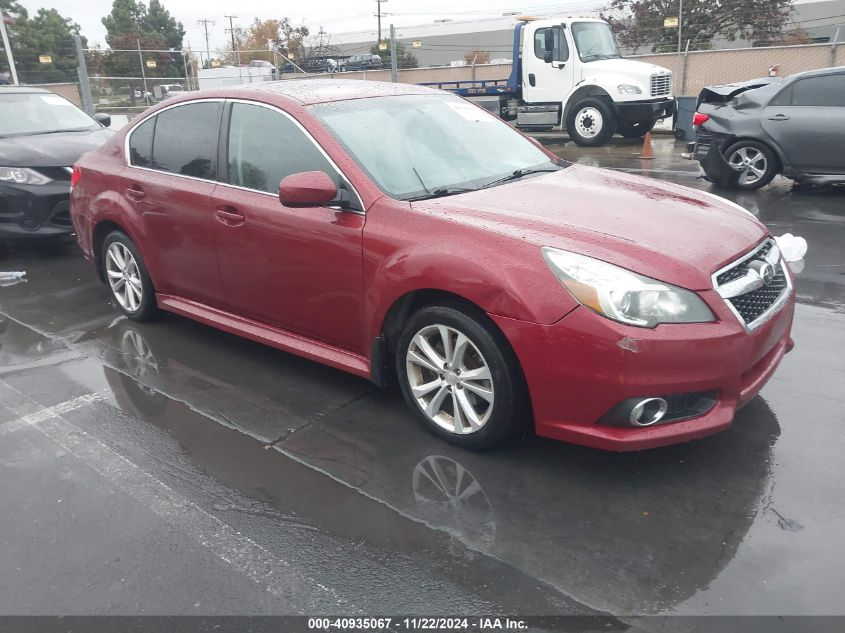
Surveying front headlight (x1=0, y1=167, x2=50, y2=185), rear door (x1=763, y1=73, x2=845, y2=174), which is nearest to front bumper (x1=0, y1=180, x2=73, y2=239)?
front headlight (x1=0, y1=167, x2=50, y2=185)

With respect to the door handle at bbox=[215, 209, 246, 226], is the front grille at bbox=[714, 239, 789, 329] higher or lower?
lower

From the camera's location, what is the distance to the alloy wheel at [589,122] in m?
15.9

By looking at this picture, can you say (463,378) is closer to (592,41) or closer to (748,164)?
(748,164)

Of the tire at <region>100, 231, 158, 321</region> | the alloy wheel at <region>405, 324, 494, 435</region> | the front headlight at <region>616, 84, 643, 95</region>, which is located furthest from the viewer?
the front headlight at <region>616, 84, 643, 95</region>

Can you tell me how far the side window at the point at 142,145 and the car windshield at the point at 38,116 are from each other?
4.05 m

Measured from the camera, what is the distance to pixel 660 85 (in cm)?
1602

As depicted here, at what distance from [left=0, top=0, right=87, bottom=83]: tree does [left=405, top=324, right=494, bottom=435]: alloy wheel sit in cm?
2266

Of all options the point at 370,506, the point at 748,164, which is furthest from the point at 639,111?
the point at 370,506

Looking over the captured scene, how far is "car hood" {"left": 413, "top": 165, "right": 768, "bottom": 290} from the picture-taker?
314 cm

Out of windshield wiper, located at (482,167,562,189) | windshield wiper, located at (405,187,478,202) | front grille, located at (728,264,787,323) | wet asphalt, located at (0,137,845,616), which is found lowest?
wet asphalt, located at (0,137,845,616)

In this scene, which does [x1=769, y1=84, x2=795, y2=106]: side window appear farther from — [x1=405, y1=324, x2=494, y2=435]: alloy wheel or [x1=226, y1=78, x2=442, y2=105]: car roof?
[x1=405, y1=324, x2=494, y2=435]: alloy wheel

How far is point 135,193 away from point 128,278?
0.72m

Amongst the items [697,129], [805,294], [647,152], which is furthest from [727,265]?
[647,152]

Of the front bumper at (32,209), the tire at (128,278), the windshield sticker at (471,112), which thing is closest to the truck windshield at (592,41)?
the front bumper at (32,209)
